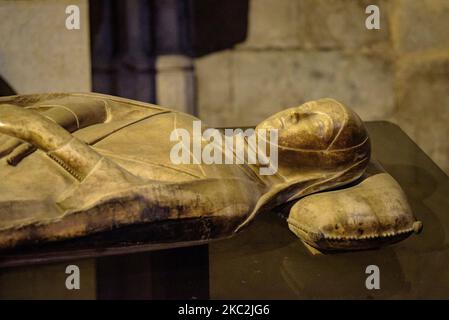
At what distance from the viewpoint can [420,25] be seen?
12.9ft

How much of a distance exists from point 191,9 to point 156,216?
252 centimetres

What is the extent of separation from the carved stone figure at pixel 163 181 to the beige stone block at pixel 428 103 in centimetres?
146


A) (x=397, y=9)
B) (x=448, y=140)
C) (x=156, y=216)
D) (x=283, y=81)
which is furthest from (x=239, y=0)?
(x=156, y=216)

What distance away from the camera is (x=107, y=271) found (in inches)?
86.2

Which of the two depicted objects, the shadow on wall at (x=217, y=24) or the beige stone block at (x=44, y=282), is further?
the shadow on wall at (x=217, y=24)

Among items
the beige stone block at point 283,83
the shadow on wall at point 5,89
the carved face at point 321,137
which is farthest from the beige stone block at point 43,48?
Result: the carved face at point 321,137

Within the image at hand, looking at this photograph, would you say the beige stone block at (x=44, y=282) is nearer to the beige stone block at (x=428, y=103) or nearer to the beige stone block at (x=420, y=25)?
the beige stone block at (x=428, y=103)

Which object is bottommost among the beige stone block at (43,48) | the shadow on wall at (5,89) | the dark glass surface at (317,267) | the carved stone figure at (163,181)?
the dark glass surface at (317,267)

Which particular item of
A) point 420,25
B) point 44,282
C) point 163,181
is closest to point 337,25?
point 420,25

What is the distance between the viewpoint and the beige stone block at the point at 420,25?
381 centimetres

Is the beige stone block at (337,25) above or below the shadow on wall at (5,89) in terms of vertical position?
above

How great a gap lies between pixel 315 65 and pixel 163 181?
2.39 m

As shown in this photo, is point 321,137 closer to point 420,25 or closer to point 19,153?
point 19,153

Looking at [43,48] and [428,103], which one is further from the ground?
[43,48]
